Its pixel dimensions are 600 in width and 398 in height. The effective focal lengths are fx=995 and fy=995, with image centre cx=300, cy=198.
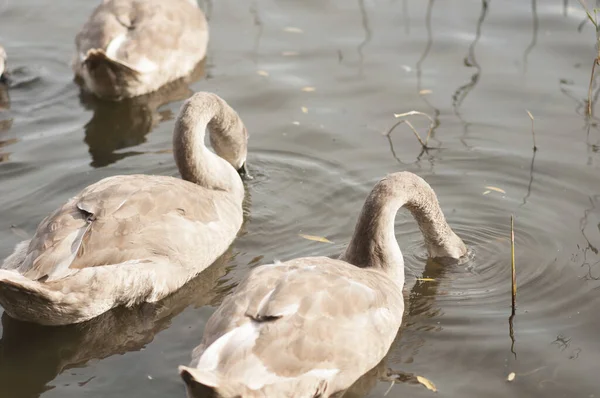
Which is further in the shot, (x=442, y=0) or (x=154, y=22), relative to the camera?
(x=442, y=0)

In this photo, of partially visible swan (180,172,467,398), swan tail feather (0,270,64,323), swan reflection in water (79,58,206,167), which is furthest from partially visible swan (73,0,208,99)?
partially visible swan (180,172,467,398)

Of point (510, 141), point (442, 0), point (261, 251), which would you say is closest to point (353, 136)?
point (510, 141)

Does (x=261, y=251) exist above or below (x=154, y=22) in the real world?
below

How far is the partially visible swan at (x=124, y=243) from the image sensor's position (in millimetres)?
7824

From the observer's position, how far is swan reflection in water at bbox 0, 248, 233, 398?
24.8 feet

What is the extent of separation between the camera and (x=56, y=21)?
14.4m

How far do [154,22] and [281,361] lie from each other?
7.24 meters

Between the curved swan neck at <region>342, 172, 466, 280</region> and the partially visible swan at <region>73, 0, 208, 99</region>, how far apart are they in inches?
187

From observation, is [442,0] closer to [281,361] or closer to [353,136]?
[353,136]

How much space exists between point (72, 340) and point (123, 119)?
463 cm

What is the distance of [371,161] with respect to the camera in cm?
1094

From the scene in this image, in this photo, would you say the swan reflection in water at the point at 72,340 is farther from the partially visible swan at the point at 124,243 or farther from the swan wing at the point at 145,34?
the swan wing at the point at 145,34

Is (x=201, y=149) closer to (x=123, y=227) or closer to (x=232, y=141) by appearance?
(x=232, y=141)

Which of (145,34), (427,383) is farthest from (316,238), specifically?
(145,34)
